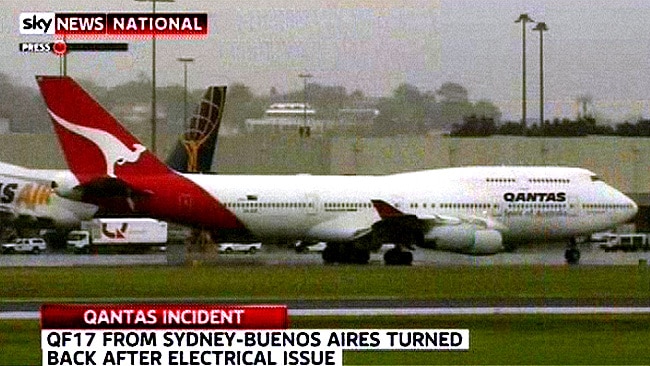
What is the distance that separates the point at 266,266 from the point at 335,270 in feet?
8.56

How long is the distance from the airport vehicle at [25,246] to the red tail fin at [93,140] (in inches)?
431

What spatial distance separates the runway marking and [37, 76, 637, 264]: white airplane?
25.5 metres

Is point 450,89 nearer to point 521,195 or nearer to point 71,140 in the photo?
point 521,195

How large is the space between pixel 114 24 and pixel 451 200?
134 feet

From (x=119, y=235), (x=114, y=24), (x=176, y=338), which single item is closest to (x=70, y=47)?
(x=114, y=24)

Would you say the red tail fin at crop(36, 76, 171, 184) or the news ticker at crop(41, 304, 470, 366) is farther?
the red tail fin at crop(36, 76, 171, 184)

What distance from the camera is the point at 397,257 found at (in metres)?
59.2

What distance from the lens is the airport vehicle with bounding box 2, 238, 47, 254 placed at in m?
72.2

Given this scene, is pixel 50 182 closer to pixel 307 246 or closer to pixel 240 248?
pixel 240 248

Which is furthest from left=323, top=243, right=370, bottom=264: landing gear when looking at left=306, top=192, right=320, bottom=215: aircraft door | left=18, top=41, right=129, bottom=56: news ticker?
left=18, top=41, right=129, bottom=56: news ticker

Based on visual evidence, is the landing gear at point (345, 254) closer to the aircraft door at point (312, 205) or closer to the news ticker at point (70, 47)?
the aircraft door at point (312, 205)

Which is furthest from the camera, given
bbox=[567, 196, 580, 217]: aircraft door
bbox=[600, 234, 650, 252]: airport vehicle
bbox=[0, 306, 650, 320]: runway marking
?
bbox=[600, 234, 650, 252]: airport vehicle
